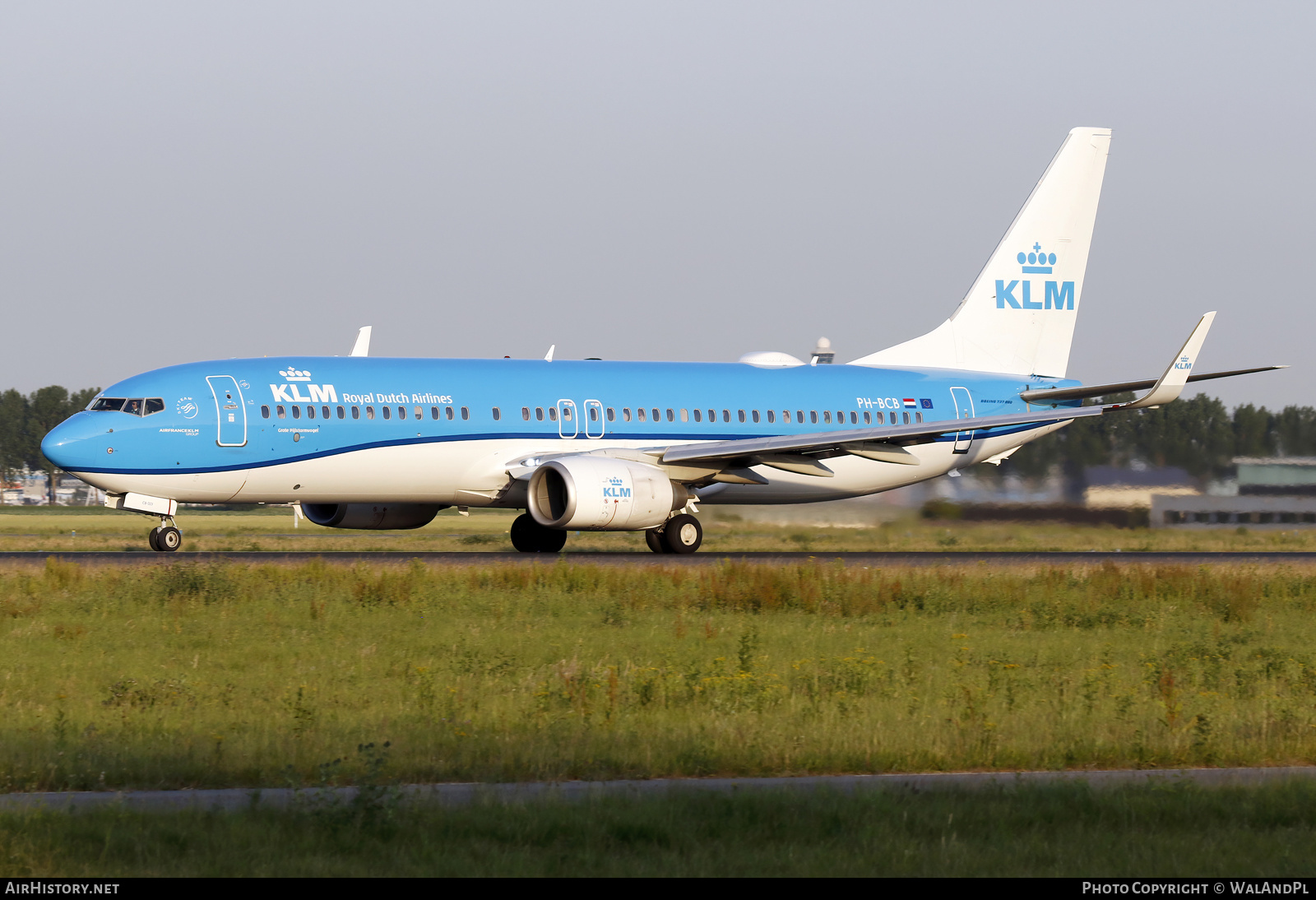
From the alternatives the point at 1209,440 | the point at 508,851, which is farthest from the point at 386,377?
the point at 508,851

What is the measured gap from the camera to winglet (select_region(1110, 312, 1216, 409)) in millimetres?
28159

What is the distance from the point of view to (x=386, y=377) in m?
28.6

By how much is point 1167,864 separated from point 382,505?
945 inches

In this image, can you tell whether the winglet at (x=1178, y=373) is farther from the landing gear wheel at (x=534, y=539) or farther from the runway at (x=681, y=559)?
the landing gear wheel at (x=534, y=539)

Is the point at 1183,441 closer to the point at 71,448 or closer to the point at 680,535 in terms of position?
the point at 680,535

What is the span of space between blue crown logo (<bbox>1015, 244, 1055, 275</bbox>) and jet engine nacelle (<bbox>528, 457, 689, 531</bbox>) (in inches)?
527

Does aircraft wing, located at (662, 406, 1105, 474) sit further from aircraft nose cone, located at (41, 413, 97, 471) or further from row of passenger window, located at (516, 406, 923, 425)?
aircraft nose cone, located at (41, 413, 97, 471)

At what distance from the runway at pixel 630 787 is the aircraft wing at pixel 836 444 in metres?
18.9

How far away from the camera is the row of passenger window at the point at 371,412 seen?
27.3 metres

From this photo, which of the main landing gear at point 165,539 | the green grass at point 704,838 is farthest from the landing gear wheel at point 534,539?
the green grass at point 704,838

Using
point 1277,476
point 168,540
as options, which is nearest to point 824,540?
point 1277,476

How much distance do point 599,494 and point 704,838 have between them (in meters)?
19.4

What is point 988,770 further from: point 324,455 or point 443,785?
point 324,455

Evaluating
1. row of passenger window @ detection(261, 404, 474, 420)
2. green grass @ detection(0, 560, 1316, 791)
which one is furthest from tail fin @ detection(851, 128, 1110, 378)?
green grass @ detection(0, 560, 1316, 791)
